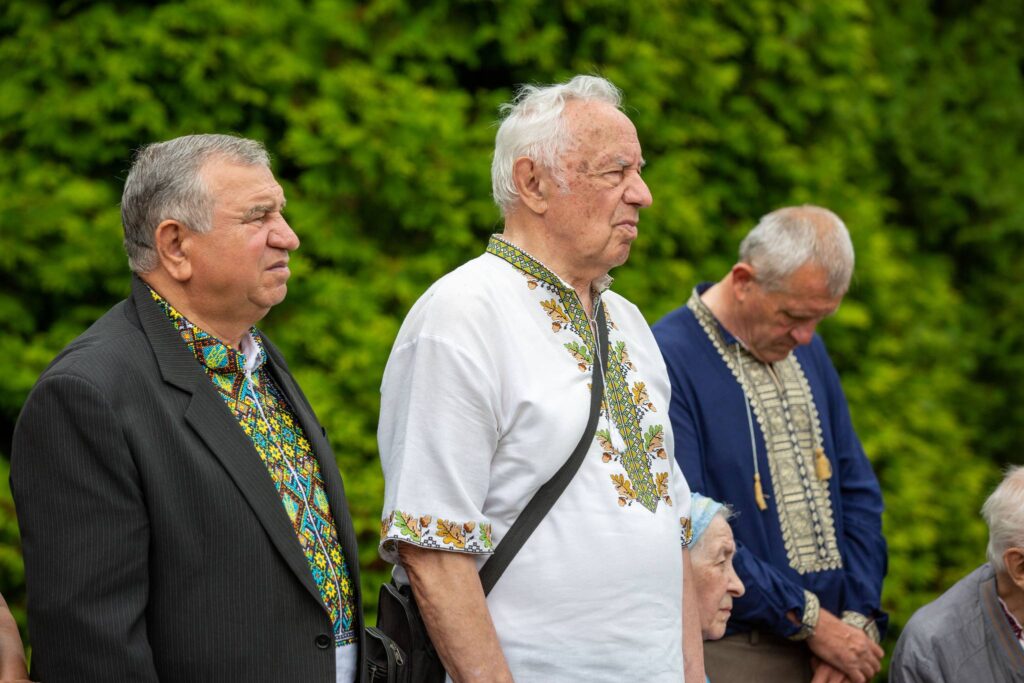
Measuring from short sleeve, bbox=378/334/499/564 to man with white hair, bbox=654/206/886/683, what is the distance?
1187 millimetres

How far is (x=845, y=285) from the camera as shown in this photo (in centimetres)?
381

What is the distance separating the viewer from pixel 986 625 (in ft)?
10.9

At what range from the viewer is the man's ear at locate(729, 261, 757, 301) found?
3.82 m

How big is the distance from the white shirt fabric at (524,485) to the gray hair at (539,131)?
220 millimetres

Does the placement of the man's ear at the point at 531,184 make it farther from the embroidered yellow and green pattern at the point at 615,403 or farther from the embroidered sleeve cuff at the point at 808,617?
the embroidered sleeve cuff at the point at 808,617

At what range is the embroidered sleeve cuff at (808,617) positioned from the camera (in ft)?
11.9

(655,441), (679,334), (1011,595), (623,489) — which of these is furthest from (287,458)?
(1011,595)

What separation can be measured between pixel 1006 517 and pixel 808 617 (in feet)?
2.08

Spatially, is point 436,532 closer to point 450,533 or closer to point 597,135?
point 450,533

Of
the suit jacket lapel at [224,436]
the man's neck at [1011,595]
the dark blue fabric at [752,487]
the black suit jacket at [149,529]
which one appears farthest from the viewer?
the dark blue fabric at [752,487]

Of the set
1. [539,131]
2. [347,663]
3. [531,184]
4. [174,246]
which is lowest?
[347,663]

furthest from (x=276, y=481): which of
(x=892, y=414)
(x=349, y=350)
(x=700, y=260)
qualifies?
(x=892, y=414)

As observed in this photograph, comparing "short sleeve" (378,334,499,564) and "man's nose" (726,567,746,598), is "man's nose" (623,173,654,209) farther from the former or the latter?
"man's nose" (726,567,746,598)

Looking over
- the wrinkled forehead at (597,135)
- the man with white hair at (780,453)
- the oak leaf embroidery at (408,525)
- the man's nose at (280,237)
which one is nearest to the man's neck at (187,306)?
the man's nose at (280,237)
